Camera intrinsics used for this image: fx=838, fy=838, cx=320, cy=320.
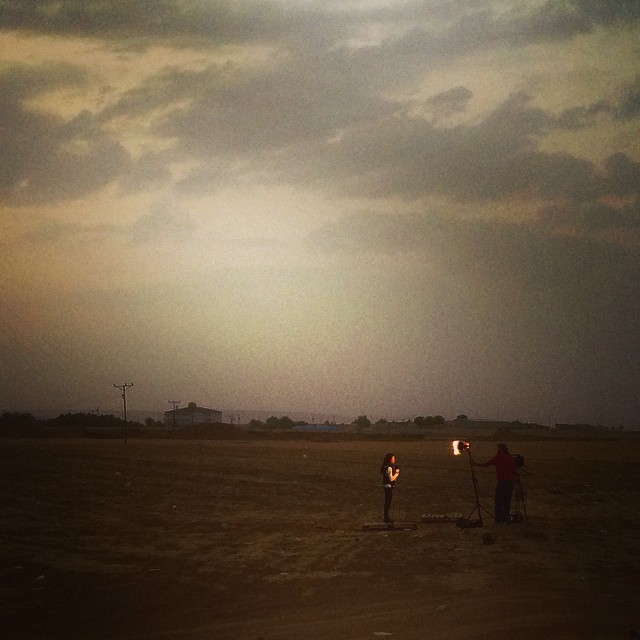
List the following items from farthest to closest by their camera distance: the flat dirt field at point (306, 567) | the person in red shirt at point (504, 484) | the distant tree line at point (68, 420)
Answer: the distant tree line at point (68, 420)
the person in red shirt at point (504, 484)
the flat dirt field at point (306, 567)

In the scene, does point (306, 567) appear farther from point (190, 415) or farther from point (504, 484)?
point (190, 415)

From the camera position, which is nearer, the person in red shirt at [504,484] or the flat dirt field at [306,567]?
the flat dirt field at [306,567]

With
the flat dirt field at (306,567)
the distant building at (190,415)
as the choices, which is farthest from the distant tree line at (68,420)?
the flat dirt field at (306,567)

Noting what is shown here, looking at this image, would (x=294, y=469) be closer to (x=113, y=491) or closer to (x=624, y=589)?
(x=113, y=491)

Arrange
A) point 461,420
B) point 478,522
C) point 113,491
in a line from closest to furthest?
point 478,522
point 113,491
point 461,420

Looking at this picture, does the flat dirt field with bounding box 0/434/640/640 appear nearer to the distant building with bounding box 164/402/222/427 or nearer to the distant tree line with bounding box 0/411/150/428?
the distant tree line with bounding box 0/411/150/428

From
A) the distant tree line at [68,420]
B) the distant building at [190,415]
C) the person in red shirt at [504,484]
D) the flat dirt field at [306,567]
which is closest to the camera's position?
the flat dirt field at [306,567]

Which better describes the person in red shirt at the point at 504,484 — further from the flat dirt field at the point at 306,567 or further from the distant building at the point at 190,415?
the distant building at the point at 190,415

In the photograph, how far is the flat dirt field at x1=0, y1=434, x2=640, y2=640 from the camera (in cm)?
1080

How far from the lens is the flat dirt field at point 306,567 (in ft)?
35.4

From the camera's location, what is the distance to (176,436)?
10162 cm

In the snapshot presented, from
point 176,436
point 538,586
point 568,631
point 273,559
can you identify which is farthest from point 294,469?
point 176,436

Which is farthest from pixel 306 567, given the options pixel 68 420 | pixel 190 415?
pixel 190 415

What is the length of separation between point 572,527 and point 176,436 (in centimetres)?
8644
